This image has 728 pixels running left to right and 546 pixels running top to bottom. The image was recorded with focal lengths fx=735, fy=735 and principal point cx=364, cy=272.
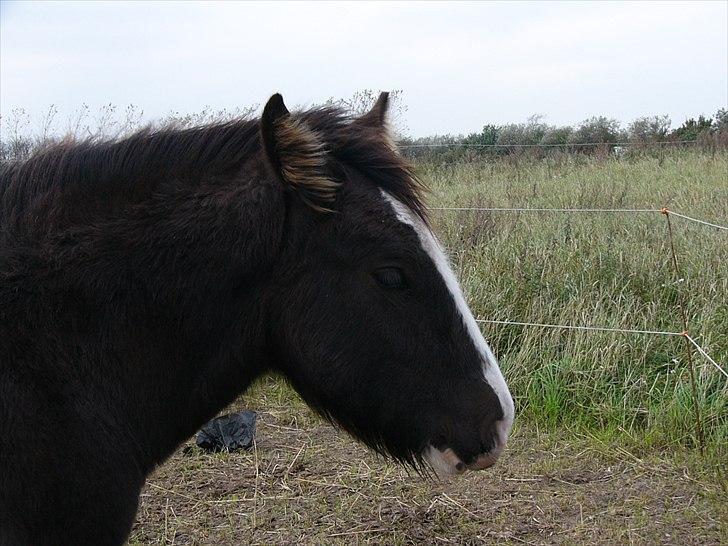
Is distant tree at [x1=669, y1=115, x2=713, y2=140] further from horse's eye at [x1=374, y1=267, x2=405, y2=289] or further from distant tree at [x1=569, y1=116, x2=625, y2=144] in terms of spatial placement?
horse's eye at [x1=374, y1=267, x2=405, y2=289]

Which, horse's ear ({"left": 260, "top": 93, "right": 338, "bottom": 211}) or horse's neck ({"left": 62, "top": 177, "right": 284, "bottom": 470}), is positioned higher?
horse's ear ({"left": 260, "top": 93, "right": 338, "bottom": 211})

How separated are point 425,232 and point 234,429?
3428 mm

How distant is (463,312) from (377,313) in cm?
28

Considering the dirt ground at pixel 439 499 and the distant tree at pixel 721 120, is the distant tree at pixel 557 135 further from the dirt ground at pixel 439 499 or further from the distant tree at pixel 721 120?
the dirt ground at pixel 439 499

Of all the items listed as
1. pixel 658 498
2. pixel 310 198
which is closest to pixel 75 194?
pixel 310 198

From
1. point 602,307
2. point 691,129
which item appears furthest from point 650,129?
point 602,307

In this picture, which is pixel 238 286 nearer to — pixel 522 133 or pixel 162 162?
pixel 162 162

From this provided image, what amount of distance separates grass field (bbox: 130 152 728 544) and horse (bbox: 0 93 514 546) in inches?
34.3

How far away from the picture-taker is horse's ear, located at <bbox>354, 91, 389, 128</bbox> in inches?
106

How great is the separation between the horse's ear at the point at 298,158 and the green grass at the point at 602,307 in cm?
303

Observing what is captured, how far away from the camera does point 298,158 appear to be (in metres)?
2.27

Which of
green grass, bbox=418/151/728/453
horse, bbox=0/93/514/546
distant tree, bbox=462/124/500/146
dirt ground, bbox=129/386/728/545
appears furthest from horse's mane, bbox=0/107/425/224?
distant tree, bbox=462/124/500/146

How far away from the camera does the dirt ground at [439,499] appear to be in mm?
4102

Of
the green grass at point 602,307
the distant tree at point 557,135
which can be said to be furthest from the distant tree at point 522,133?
the green grass at point 602,307
